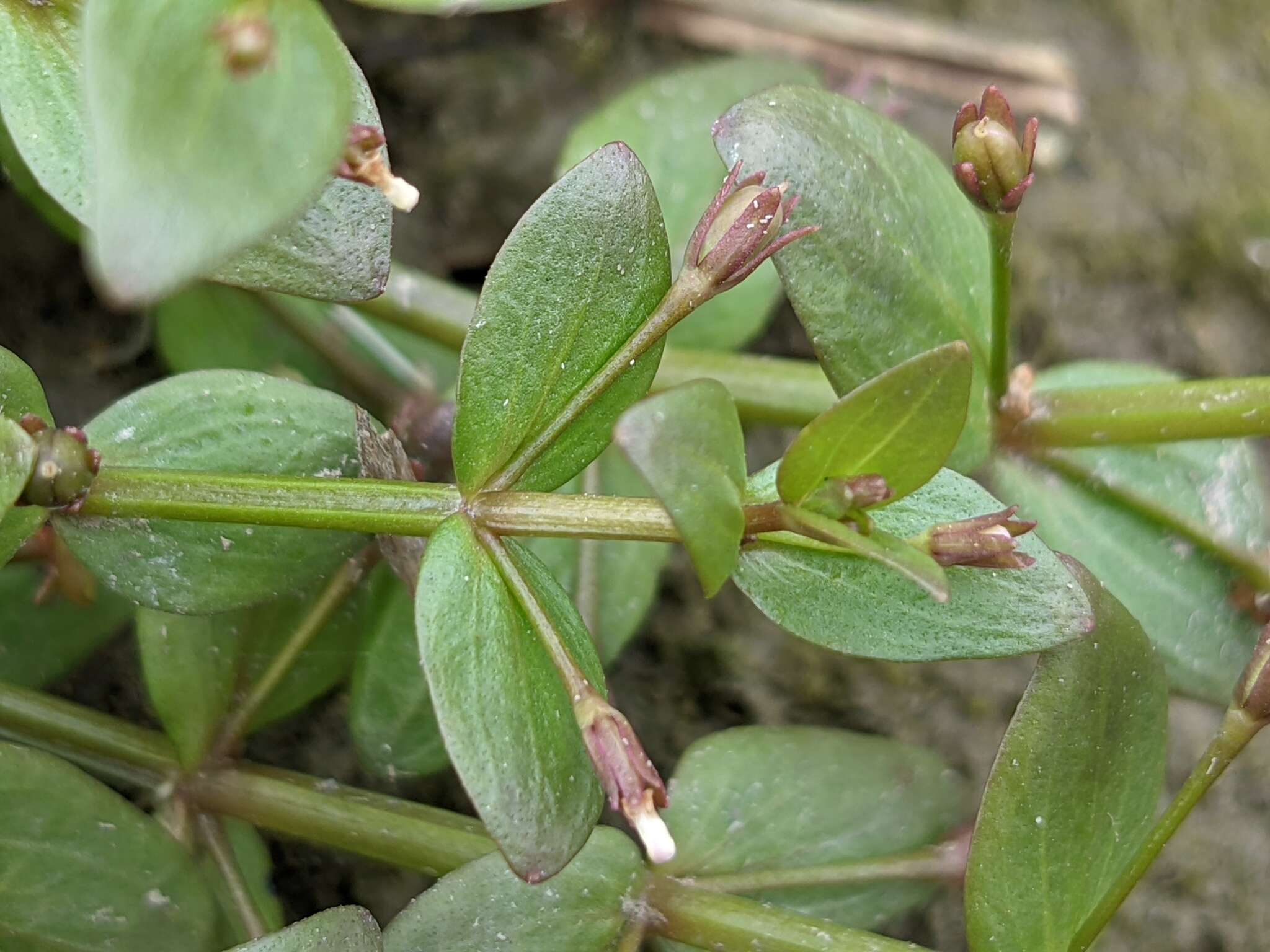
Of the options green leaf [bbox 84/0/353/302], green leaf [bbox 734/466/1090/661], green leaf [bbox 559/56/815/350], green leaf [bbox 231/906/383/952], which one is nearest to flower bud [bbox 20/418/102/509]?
green leaf [bbox 84/0/353/302]

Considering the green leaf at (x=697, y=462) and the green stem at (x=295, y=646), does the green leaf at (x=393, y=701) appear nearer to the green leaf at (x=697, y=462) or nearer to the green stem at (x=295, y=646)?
the green stem at (x=295, y=646)

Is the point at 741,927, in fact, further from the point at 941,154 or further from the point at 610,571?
the point at 941,154

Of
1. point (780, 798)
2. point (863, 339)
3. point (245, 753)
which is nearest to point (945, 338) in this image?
point (863, 339)

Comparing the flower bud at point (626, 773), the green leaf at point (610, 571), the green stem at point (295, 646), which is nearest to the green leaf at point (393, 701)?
the green stem at point (295, 646)

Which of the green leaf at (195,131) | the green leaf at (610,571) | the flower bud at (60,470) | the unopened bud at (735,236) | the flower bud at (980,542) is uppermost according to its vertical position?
the green leaf at (195,131)

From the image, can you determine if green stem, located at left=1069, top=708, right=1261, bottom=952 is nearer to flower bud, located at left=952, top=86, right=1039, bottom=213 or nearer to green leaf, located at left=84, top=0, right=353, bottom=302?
flower bud, located at left=952, top=86, right=1039, bottom=213

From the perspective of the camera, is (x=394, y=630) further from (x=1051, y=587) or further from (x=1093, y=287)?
(x=1093, y=287)
